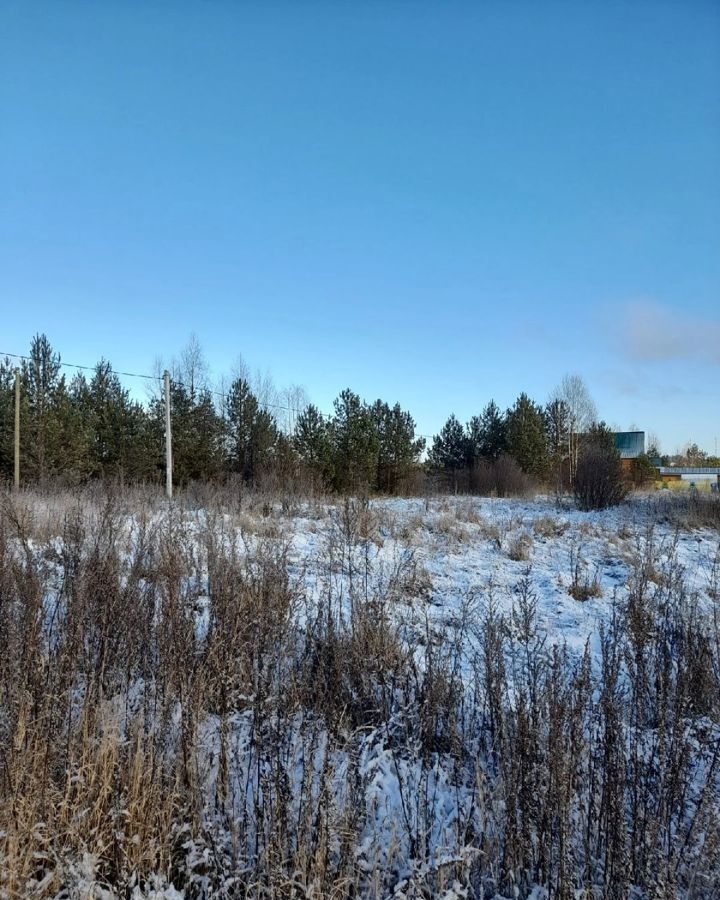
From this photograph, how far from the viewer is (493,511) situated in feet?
40.9

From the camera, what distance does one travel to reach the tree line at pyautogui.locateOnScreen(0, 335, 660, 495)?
68.1ft

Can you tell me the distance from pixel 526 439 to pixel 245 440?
47.9 ft

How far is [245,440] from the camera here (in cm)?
2458

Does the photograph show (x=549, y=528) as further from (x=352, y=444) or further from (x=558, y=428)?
(x=558, y=428)

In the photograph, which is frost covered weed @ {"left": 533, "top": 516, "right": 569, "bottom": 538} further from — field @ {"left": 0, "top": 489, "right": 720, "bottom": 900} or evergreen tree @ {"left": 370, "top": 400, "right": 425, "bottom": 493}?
evergreen tree @ {"left": 370, "top": 400, "right": 425, "bottom": 493}

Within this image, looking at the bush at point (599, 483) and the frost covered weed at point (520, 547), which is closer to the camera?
the frost covered weed at point (520, 547)

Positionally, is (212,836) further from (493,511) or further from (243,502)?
(493,511)

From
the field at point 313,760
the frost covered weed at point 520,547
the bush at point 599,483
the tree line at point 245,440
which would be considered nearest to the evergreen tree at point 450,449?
the tree line at point 245,440

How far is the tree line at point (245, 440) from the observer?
68.1ft

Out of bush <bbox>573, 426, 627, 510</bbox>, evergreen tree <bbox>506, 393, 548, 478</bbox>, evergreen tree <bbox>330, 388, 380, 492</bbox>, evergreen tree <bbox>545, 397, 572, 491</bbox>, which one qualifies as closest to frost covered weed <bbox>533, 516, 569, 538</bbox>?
bush <bbox>573, 426, 627, 510</bbox>

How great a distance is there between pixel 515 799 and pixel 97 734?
1791mm

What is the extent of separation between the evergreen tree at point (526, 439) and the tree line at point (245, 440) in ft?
0.18

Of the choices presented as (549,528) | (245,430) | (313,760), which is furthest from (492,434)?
(313,760)

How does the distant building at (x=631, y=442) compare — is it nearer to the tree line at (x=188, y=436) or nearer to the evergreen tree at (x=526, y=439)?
the evergreen tree at (x=526, y=439)
